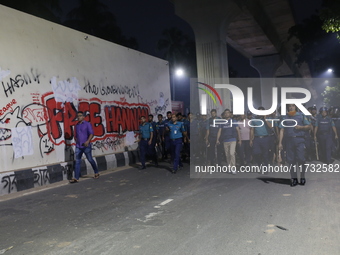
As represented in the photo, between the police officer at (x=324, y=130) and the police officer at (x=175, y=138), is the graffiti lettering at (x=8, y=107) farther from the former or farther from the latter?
the police officer at (x=324, y=130)

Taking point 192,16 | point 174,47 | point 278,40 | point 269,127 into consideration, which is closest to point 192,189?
point 269,127

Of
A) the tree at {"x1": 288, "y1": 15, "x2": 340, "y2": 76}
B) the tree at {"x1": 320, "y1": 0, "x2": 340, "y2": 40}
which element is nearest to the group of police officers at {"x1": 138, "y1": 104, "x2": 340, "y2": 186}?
the tree at {"x1": 320, "y1": 0, "x2": 340, "y2": 40}

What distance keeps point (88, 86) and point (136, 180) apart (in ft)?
15.5

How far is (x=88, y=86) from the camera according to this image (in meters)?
13.5

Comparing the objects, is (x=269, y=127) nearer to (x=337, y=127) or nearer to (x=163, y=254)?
(x=337, y=127)

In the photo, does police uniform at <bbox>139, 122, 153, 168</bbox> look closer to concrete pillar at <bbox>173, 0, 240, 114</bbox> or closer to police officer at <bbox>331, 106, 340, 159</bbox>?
police officer at <bbox>331, 106, 340, 159</bbox>

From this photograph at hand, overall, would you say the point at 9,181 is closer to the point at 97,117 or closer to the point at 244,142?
the point at 97,117

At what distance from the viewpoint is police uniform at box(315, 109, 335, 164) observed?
1258 cm

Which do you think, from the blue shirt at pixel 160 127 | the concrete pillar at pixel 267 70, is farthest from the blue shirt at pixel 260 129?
the concrete pillar at pixel 267 70

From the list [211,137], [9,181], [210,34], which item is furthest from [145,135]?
[210,34]

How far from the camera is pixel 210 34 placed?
20.4 meters

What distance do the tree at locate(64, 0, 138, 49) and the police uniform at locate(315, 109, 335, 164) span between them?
29.5m

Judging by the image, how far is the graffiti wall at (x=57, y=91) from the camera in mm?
10117

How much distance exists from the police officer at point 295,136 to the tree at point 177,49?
4965cm
